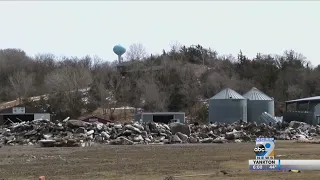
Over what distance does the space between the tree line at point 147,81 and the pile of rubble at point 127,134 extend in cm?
4479

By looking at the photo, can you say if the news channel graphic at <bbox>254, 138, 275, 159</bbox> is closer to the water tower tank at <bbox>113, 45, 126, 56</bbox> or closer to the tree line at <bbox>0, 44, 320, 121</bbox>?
the tree line at <bbox>0, 44, 320, 121</bbox>

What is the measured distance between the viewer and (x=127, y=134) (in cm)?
4094

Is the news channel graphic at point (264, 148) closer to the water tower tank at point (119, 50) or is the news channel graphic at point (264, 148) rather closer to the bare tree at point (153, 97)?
the bare tree at point (153, 97)

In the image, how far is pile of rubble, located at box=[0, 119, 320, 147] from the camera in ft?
129

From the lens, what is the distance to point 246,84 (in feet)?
351

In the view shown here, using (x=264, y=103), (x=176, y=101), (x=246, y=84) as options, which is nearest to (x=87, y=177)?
(x=264, y=103)

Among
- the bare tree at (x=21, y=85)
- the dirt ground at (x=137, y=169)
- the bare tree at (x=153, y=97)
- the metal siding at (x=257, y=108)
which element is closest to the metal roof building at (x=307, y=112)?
the metal siding at (x=257, y=108)

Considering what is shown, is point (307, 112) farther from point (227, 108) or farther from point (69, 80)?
point (69, 80)

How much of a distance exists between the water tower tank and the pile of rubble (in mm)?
78647

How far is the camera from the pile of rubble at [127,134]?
39.3 m

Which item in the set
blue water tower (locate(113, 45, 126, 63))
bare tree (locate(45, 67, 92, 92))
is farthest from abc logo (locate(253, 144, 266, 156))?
blue water tower (locate(113, 45, 126, 63))

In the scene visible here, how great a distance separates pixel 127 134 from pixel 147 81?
A: 66.1 m

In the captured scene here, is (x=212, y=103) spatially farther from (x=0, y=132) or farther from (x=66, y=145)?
(x=66, y=145)

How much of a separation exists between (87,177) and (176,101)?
85269 mm
